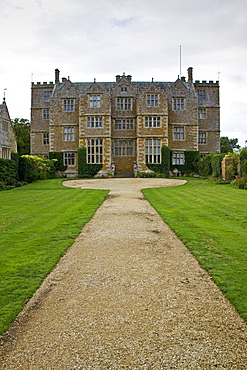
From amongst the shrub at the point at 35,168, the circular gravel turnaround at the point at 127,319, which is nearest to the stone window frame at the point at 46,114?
the shrub at the point at 35,168

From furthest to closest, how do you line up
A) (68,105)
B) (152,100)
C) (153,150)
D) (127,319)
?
(68,105) → (152,100) → (153,150) → (127,319)

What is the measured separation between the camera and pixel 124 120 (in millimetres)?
37094

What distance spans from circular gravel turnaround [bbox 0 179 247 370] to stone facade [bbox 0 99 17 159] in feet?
72.5

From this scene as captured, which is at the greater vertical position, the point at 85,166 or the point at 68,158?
the point at 68,158

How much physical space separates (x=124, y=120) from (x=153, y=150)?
5.02 metres

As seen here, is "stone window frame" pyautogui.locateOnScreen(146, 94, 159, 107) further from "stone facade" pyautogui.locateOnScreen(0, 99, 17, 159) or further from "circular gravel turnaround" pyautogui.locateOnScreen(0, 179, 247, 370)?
"circular gravel turnaround" pyautogui.locateOnScreen(0, 179, 247, 370)

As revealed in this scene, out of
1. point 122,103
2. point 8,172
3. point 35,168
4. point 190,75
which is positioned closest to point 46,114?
point 122,103

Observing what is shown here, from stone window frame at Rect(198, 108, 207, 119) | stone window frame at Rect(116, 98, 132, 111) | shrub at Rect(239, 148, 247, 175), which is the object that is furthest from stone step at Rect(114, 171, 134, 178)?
shrub at Rect(239, 148, 247, 175)

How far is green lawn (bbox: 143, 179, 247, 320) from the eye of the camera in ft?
16.7

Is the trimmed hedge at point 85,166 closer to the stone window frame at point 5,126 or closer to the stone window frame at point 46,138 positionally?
the stone window frame at point 46,138

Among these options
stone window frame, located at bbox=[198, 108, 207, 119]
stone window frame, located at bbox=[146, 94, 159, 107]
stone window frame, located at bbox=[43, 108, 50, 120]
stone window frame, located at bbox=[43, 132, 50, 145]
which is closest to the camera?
stone window frame, located at bbox=[146, 94, 159, 107]

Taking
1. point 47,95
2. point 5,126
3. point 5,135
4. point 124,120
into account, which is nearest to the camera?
point 5,135

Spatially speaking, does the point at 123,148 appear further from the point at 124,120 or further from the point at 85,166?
the point at 85,166

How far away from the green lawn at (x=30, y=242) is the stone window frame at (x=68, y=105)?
24502 mm
